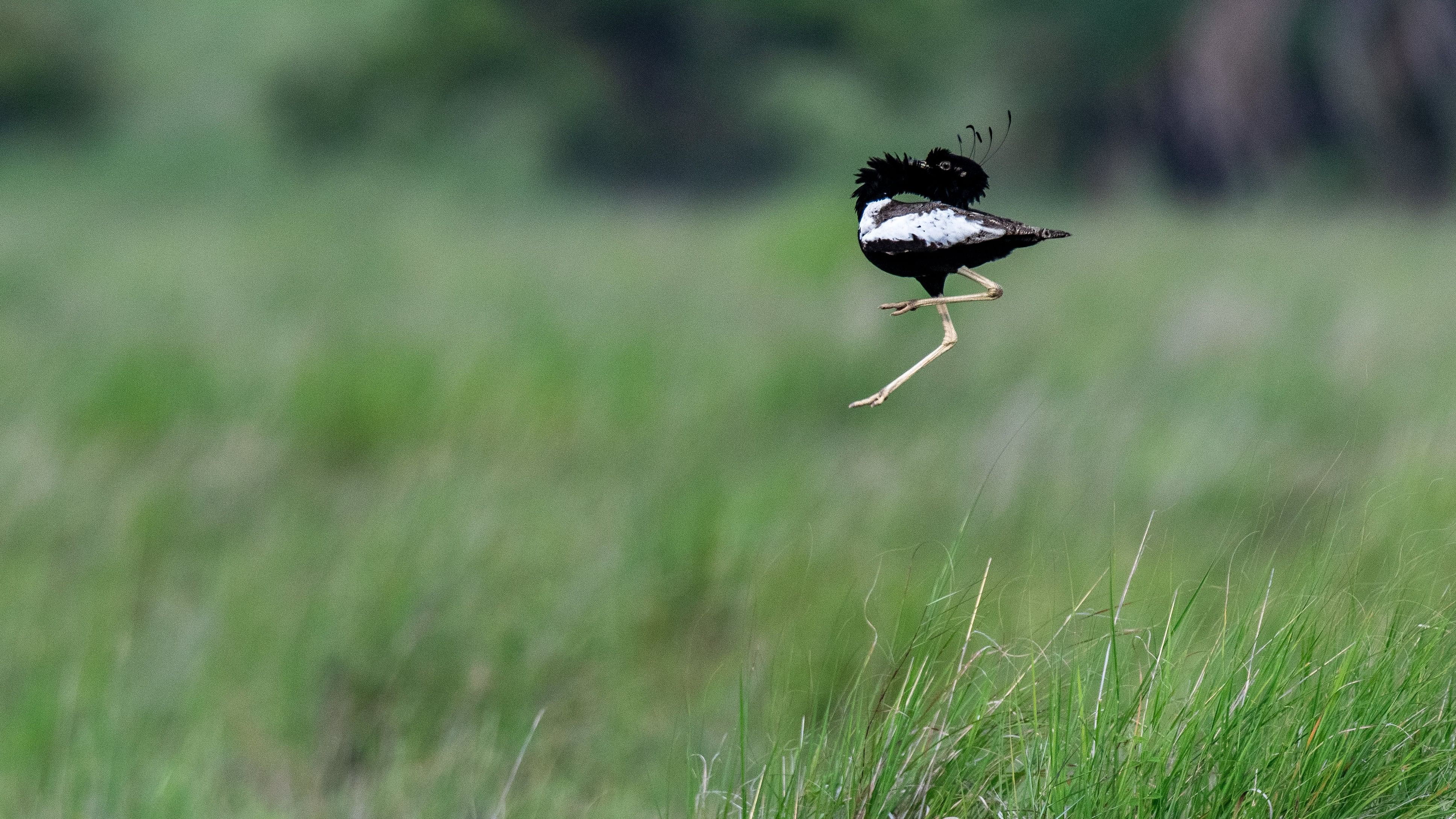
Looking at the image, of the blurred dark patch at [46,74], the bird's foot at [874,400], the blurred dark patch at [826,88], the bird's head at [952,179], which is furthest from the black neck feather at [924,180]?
the blurred dark patch at [46,74]

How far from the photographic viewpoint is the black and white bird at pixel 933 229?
2.39ft

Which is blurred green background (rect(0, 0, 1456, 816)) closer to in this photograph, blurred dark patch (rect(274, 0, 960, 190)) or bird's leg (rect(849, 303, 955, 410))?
bird's leg (rect(849, 303, 955, 410))

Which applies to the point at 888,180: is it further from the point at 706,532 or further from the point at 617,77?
the point at 617,77

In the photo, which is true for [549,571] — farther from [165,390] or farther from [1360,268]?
[1360,268]

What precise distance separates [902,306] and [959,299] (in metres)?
0.03

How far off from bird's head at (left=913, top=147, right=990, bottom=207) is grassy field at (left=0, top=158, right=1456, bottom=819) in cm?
44

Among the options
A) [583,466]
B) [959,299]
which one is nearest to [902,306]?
[959,299]

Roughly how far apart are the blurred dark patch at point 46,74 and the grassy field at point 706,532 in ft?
37.5

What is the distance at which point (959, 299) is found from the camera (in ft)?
2.40

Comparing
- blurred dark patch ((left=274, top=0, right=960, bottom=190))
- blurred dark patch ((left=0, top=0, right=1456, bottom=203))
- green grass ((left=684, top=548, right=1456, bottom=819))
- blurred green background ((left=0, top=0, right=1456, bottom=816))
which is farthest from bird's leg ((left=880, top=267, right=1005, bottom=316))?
blurred dark patch ((left=274, top=0, right=960, bottom=190))

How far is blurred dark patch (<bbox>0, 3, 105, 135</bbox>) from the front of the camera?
19078mm

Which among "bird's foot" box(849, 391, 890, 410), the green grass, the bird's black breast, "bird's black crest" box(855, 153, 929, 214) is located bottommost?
the green grass

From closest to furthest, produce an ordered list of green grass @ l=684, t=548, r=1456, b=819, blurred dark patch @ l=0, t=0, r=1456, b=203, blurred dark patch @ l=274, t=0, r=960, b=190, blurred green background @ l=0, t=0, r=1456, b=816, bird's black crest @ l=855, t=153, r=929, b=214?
bird's black crest @ l=855, t=153, r=929, b=214 < green grass @ l=684, t=548, r=1456, b=819 < blurred green background @ l=0, t=0, r=1456, b=816 < blurred dark patch @ l=0, t=0, r=1456, b=203 < blurred dark patch @ l=274, t=0, r=960, b=190

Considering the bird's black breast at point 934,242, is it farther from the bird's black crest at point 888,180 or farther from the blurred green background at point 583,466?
the blurred green background at point 583,466
